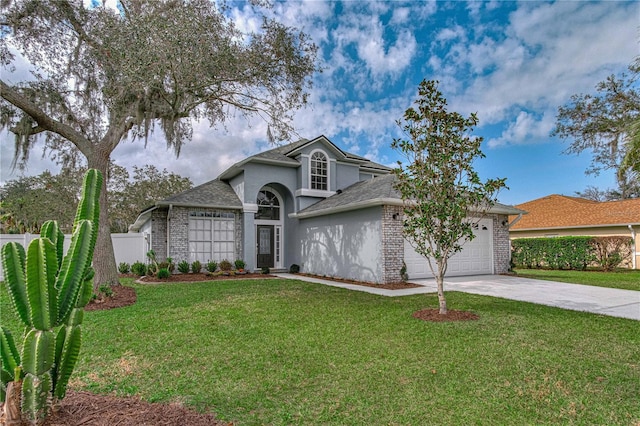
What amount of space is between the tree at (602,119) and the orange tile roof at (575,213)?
1.71 metres

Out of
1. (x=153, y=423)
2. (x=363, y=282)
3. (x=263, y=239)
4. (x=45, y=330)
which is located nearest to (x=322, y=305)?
(x=363, y=282)

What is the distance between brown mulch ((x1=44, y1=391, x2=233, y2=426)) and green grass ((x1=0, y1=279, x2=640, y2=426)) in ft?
0.60

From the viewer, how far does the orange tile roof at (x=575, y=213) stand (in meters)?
18.4

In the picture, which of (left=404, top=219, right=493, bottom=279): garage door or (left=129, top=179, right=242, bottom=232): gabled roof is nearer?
(left=404, top=219, right=493, bottom=279): garage door

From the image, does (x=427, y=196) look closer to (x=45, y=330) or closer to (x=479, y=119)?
(x=479, y=119)

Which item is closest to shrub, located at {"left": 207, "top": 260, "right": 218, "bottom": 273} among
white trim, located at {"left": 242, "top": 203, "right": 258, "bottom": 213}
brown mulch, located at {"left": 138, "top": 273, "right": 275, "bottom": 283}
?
brown mulch, located at {"left": 138, "top": 273, "right": 275, "bottom": 283}

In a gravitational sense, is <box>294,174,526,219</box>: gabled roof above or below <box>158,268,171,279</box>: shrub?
above

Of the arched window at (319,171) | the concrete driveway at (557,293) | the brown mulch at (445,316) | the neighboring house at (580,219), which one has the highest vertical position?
the arched window at (319,171)

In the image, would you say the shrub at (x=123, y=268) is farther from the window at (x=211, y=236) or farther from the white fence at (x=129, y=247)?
the window at (x=211, y=236)

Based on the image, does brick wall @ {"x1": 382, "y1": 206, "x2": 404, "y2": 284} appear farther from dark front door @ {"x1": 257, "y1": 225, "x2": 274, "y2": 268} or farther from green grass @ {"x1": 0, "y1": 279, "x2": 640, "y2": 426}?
dark front door @ {"x1": 257, "y1": 225, "x2": 274, "y2": 268}

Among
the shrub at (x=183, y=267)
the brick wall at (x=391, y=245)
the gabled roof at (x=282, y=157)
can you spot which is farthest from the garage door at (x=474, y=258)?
the shrub at (x=183, y=267)

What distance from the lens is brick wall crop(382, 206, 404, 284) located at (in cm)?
1155

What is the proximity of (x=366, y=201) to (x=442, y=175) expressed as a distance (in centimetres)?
481

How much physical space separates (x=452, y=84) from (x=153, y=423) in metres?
12.2
